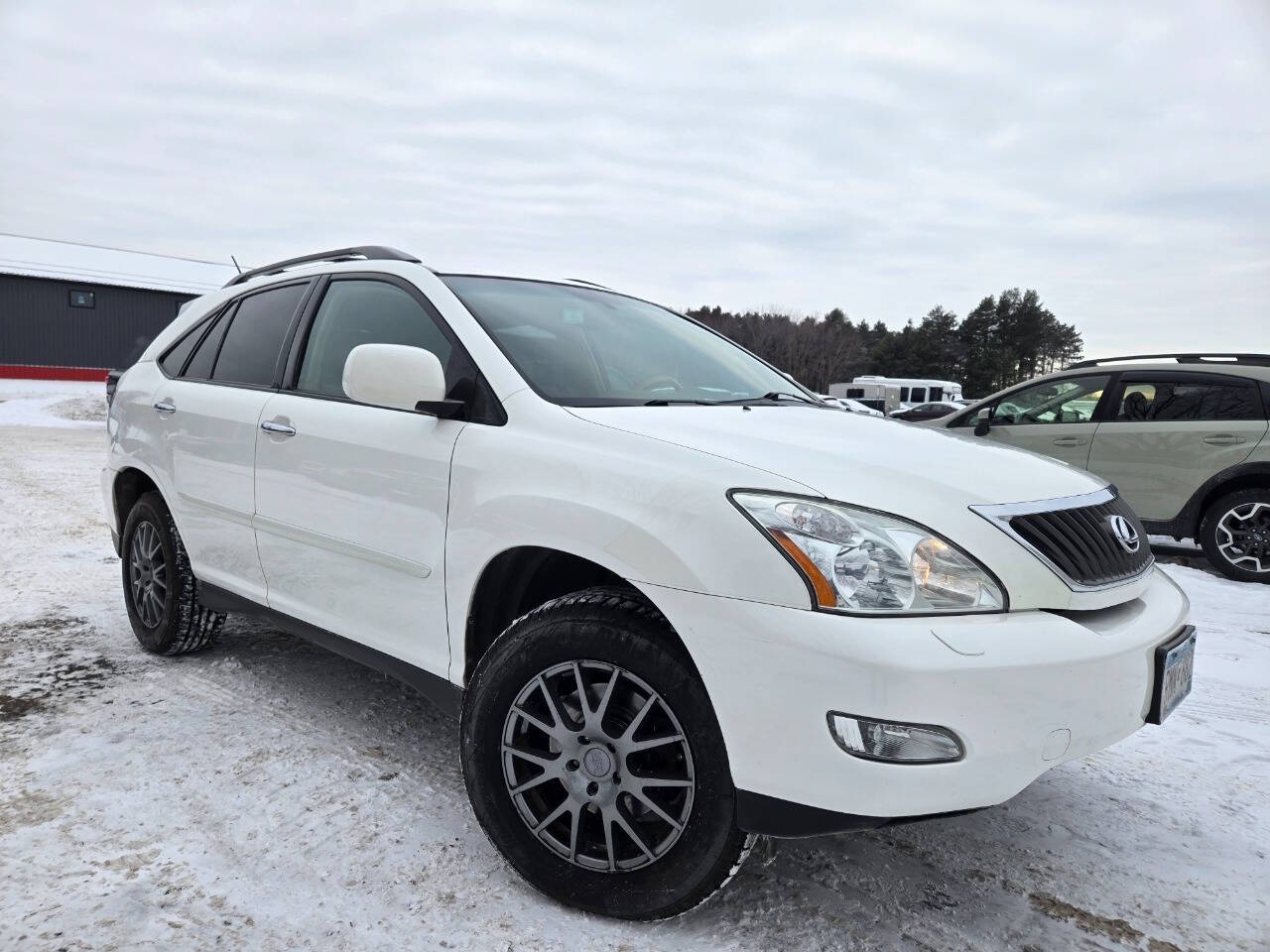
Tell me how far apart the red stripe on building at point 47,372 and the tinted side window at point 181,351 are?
104 ft

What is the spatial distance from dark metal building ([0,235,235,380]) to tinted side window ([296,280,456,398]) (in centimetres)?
3151

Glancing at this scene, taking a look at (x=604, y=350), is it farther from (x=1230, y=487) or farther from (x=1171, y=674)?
(x=1230, y=487)

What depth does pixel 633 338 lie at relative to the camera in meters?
3.24

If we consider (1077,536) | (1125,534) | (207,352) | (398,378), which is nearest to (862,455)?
(1077,536)

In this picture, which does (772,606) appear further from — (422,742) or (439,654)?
(422,742)

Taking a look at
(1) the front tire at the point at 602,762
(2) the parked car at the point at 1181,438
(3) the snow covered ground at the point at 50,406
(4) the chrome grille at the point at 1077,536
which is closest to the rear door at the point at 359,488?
(1) the front tire at the point at 602,762

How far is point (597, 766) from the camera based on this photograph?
7.14 ft

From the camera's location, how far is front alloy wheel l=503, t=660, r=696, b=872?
209 cm

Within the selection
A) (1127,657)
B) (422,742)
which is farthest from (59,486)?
(1127,657)

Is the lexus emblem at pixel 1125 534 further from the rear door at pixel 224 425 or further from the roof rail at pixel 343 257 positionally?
the rear door at pixel 224 425

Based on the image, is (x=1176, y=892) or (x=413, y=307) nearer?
(x=1176, y=892)

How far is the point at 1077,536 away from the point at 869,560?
640 mm

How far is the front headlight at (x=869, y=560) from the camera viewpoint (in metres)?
1.86

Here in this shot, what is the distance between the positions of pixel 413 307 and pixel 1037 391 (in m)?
6.49
